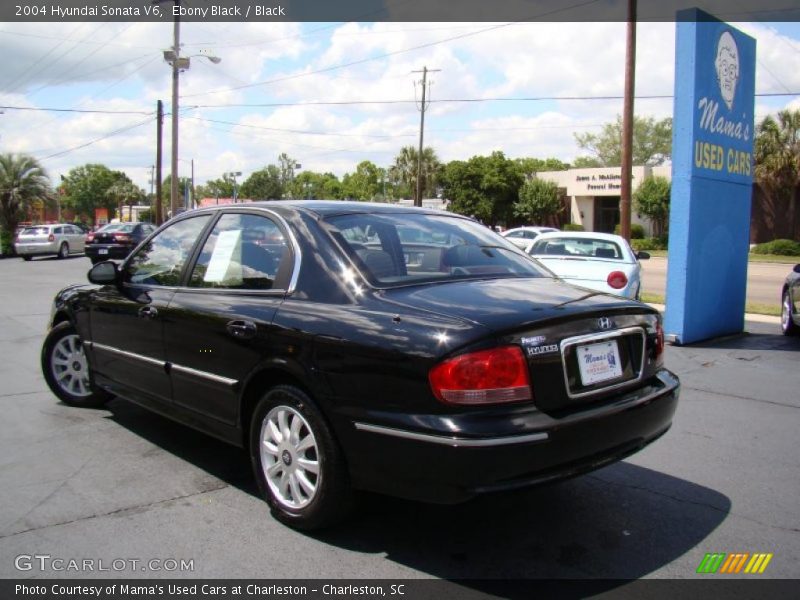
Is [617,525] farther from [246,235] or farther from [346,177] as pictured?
[346,177]

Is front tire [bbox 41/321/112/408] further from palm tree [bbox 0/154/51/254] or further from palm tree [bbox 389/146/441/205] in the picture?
palm tree [bbox 389/146/441/205]

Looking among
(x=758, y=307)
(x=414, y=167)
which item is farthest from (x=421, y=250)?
(x=414, y=167)

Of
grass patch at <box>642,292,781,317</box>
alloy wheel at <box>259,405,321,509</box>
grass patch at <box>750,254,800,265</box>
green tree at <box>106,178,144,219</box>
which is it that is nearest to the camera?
alloy wheel at <box>259,405,321,509</box>

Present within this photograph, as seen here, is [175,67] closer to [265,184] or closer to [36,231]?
[36,231]

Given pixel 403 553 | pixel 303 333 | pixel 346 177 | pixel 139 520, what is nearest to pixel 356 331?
pixel 303 333

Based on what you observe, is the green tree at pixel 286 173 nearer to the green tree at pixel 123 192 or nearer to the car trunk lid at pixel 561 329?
the green tree at pixel 123 192

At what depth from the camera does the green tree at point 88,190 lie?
103m

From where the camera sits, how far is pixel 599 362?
320cm

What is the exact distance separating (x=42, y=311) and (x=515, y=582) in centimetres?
1101

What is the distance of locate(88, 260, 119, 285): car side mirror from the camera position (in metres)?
4.81

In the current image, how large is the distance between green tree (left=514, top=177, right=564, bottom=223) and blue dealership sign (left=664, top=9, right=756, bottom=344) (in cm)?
Result: 3861

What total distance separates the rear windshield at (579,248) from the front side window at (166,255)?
7205 millimetres

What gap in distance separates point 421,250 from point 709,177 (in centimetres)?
663

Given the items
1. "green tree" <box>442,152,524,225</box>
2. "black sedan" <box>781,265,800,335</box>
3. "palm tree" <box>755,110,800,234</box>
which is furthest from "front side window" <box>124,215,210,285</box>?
"green tree" <box>442,152,524,225</box>
